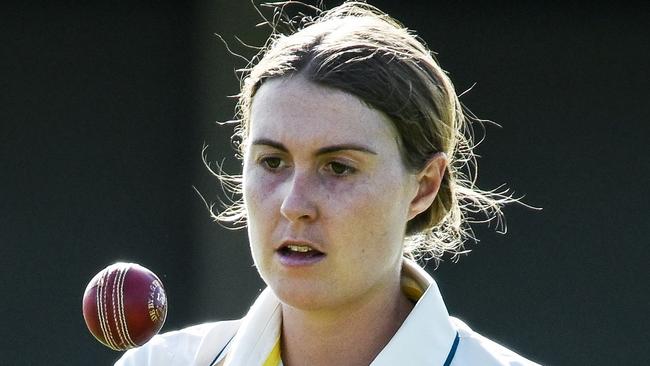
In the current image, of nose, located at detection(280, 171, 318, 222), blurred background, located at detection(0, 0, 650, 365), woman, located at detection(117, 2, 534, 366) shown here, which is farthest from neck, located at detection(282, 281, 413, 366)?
blurred background, located at detection(0, 0, 650, 365)

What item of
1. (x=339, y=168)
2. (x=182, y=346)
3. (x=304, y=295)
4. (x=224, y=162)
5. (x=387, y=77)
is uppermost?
(x=387, y=77)

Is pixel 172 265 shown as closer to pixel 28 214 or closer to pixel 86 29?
pixel 28 214

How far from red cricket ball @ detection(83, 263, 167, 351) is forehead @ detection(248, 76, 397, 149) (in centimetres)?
45

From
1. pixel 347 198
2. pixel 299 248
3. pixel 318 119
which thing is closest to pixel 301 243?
pixel 299 248

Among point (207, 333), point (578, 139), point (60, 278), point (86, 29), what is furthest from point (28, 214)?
point (207, 333)

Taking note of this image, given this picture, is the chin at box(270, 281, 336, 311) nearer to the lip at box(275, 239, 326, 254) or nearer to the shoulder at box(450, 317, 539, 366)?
the lip at box(275, 239, 326, 254)

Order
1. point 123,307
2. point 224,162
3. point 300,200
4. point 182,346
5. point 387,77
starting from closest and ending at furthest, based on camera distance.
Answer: point 300,200, point 387,77, point 123,307, point 182,346, point 224,162

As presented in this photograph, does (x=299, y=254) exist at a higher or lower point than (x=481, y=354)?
higher

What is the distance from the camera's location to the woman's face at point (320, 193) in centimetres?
272

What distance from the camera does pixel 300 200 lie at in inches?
106

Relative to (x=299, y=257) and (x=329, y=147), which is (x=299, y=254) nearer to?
(x=299, y=257)

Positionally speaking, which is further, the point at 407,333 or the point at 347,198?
the point at 407,333

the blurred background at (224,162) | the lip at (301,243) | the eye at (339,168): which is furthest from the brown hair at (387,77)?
the blurred background at (224,162)

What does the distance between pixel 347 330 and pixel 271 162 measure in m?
0.42
